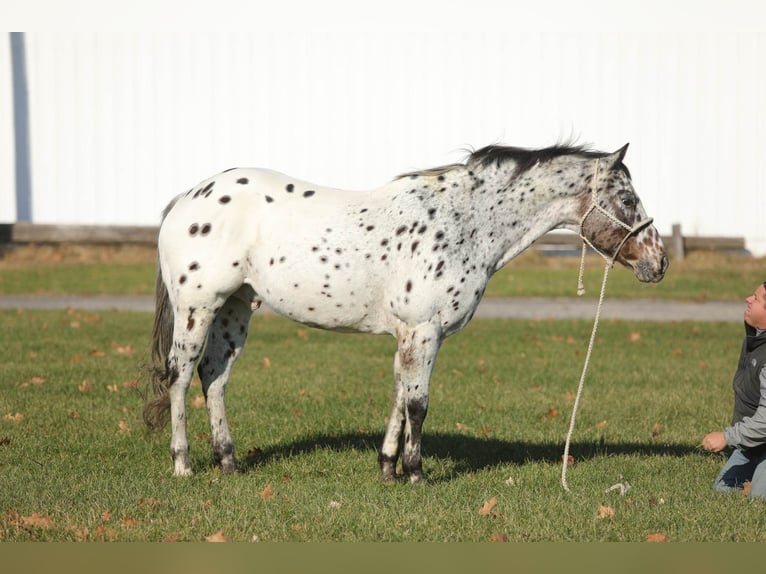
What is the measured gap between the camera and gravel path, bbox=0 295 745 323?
1630 cm

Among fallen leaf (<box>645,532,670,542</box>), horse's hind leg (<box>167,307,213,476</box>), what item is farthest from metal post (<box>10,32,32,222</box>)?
fallen leaf (<box>645,532,670,542</box>)

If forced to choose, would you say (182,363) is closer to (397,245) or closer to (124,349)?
(397,245)

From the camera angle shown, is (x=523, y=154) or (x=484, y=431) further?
(x=484, y=431)

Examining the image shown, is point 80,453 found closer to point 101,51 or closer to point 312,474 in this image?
point 312,474

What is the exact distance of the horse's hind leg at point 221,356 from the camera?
23.9ft

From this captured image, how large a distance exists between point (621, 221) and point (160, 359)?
3.45m

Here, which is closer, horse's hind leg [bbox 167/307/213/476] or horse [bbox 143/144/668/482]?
horse [bbox 143/144/668/482]

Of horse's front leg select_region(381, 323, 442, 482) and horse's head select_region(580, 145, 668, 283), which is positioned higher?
Answer: horse's head select_region(580, 145, 668, 283)

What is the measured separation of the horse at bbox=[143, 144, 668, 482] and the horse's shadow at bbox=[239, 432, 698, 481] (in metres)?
0.88

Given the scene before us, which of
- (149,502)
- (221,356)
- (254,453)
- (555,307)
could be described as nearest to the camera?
(149,502)

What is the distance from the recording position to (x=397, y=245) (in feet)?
22.0

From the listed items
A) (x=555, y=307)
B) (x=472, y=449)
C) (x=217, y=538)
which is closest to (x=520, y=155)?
(x=472, y=449)

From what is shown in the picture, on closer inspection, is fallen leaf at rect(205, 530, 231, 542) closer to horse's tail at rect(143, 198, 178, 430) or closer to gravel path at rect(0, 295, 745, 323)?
horse's tail at rect(143, 198, 178, 430)

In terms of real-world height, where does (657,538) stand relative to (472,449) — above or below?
above
